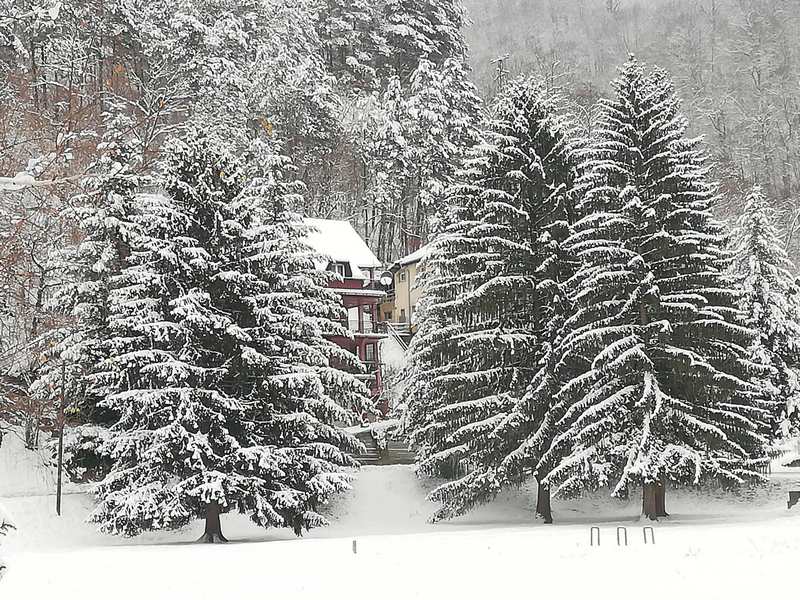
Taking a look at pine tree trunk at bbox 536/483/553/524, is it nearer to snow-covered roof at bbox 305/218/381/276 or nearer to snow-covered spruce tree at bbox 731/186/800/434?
snow-covered spruce tree at bbox 731/186/800/434

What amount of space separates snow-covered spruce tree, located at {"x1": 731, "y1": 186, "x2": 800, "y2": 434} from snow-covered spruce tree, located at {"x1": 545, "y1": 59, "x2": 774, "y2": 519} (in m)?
8.72

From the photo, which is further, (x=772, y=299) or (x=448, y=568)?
(x=772, y=299)

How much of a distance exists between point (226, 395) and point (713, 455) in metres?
14.4

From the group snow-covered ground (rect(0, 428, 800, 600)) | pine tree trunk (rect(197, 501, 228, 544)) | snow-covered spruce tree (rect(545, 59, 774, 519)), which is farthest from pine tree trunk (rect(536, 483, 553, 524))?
pine tree trunk (rect(197, 501, 228, 544))

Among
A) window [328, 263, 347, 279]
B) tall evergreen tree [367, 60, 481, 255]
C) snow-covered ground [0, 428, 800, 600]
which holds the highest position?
tall evergreen tree [367, 60, 481, 255]

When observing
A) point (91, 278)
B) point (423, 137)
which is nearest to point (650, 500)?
point (91, 278)

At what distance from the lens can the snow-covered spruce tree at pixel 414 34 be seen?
59.2 metres

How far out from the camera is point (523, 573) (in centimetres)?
1323

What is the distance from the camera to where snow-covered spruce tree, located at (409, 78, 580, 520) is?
26062mm

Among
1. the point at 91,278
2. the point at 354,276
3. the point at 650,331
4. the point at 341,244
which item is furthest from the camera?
the point at 341,244

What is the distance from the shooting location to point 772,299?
3388cm

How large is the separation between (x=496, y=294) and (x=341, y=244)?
18.8 m

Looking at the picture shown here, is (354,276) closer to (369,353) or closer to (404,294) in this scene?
(369,353)

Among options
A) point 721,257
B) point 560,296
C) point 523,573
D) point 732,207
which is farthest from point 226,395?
point 732,207
